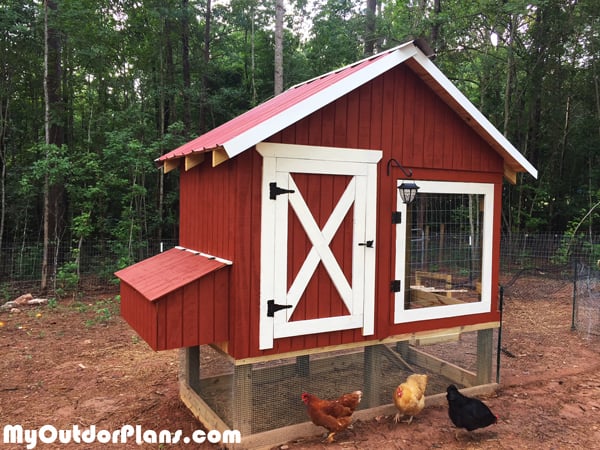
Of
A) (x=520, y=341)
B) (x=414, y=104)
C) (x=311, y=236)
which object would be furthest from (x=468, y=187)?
(x=520, y=341)

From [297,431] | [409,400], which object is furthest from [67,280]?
[409,400]

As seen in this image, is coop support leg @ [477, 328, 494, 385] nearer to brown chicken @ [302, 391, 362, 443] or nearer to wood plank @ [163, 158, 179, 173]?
brown chicken @ [302, 391, 362, 443]

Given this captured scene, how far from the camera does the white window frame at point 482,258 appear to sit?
4477mm

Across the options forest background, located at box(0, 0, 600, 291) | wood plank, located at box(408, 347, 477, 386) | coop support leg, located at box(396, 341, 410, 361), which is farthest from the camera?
forest background, located at box(0, 0, 600, 291)

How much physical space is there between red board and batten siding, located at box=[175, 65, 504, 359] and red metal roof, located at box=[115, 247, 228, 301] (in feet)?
0.53

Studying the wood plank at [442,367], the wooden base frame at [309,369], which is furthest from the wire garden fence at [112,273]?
the wooden base frame at [309,369]

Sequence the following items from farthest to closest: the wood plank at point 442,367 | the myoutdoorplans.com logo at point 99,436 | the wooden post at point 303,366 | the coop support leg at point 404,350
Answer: the coop support leg at point 404,350, the wood plank at point 442,367, the wooden post at point 303,366, the myoutdoorplans.com logo at point 99,436

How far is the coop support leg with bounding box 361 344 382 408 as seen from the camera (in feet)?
14.8

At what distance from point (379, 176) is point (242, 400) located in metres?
2.39

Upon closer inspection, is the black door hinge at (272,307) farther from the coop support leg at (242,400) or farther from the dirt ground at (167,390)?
the dirt ground at (167,390)

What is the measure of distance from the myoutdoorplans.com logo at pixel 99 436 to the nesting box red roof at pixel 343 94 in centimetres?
255

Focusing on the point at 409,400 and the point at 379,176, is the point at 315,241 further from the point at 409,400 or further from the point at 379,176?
the point at 409,400

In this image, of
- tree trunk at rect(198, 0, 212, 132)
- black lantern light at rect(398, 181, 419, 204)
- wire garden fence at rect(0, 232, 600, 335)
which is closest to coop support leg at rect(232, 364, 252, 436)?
black lantern light at rect(398, 181, 419, 204)

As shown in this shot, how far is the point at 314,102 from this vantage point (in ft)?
12.3
